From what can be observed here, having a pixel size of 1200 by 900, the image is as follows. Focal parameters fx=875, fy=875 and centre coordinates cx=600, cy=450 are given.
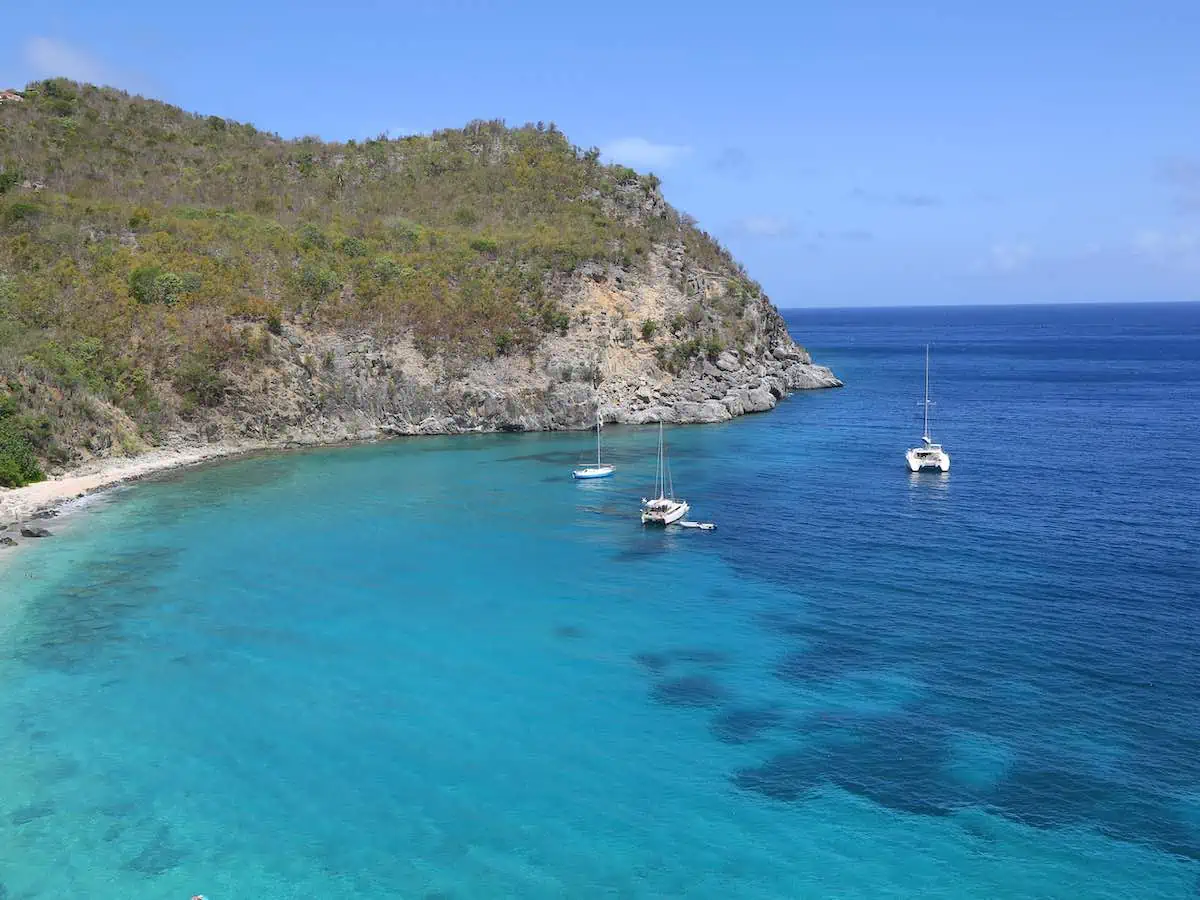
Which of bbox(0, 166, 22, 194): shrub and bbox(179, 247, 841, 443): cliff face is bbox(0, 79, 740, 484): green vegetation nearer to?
bbox(0, 166, 22, 194): shrub

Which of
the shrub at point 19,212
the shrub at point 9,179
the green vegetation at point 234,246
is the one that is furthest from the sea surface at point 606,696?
the shrub at point 9,179

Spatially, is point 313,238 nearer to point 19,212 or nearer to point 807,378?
point 19,212

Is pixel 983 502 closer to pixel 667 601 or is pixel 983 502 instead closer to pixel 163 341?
pixel 667 601

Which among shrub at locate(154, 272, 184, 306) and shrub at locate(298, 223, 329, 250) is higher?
shrub at locate(298, 223, 329, 250)

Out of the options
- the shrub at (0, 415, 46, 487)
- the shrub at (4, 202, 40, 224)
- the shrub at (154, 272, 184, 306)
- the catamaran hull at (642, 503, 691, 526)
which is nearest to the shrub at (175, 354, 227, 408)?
the shrub at (154, 272, 184, 306)

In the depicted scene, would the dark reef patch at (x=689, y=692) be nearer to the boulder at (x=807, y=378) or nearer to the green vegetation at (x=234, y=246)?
the green vegetation at (x=234, y=246)

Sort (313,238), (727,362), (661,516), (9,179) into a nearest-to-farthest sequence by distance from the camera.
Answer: (661,516)
(9,179)
(313,238)
(727,362)

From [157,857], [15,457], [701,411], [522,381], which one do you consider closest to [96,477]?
[15,457]
